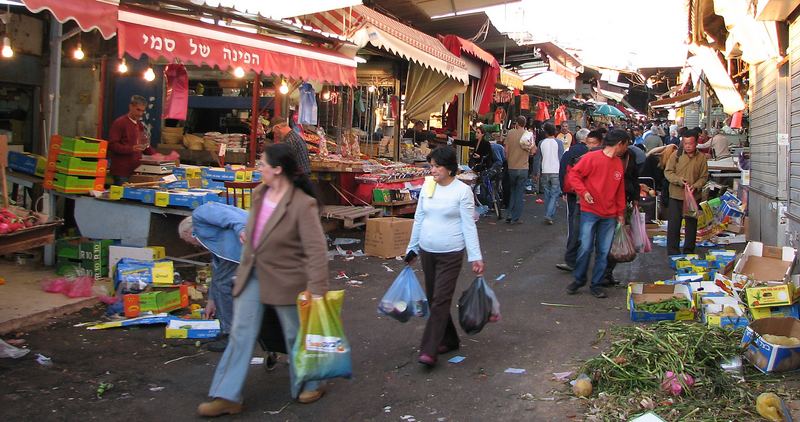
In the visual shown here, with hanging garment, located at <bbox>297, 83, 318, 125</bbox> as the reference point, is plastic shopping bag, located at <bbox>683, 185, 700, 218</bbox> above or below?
below

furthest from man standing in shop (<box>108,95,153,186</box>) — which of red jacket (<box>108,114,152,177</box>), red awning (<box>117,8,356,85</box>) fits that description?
red awning (<box>117,8,356,85</box>)

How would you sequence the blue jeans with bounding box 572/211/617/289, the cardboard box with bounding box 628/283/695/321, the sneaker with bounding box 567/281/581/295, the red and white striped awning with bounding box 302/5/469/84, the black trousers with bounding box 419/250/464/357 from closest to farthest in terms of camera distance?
the black trousers with bounding box 419/250/464/357, the cardboard box with bounding box 628/283/695/321, the blue jeans with bounding box 572/211/617/289, the sneaker with bounding box 567/281/581/295, the red and white striped awning with bounding box 302/5/469/84

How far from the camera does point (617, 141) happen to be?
7.68 metres

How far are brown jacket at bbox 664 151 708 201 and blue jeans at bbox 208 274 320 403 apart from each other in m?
6.89

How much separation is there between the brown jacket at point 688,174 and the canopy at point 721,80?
3652mm

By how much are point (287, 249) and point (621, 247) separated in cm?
478

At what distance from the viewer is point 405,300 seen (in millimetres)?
5473

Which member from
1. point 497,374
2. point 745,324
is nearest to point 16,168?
point 497,374

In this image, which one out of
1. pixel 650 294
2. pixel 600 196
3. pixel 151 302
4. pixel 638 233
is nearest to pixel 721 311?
pixel 650 294

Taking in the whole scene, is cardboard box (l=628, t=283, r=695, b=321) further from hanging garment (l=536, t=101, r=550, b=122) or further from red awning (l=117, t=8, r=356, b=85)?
hanging garment (l=536, t=101, r=550, b=122)

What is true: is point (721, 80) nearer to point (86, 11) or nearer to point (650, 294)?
point (650, 294)

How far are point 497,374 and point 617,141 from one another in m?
3.44

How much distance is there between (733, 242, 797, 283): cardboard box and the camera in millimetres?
6941

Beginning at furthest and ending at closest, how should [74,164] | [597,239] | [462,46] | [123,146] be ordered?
1. [462,46]
2. [123,146]
3. [74,164]
4. [597,239]
